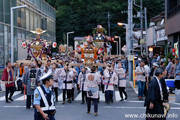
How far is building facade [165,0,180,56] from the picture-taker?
23.5 meters

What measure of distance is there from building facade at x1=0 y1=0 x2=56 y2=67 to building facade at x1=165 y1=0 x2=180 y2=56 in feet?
49.9

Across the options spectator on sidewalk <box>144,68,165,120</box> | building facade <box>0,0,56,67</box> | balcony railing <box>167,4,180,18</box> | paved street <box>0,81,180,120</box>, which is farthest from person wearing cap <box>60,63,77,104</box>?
building facade <box>0,0,56,67</box>

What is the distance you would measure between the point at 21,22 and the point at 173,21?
17.7 metres

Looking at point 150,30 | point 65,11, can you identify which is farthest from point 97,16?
point 150,30

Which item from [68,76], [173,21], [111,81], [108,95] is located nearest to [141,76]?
[111,81]

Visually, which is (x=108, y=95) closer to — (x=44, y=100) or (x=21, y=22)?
(x=44, y=100)

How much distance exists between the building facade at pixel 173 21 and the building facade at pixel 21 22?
15.2 meters

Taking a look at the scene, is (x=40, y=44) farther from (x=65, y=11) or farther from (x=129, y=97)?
(x=65, y=11)

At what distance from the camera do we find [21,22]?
34406mm

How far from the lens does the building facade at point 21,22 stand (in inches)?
1112

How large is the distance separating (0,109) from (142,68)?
6289 millimetres

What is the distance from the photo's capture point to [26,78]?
464 inches

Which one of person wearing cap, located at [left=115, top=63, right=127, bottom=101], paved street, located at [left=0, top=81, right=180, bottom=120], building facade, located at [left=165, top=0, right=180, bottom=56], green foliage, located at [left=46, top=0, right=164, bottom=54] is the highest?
green foliage, located at [left=46, top=0, right=164, bottom=54]

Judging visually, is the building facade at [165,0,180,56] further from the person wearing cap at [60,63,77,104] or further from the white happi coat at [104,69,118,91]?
the person wearing cap at [60,63,77,104]
